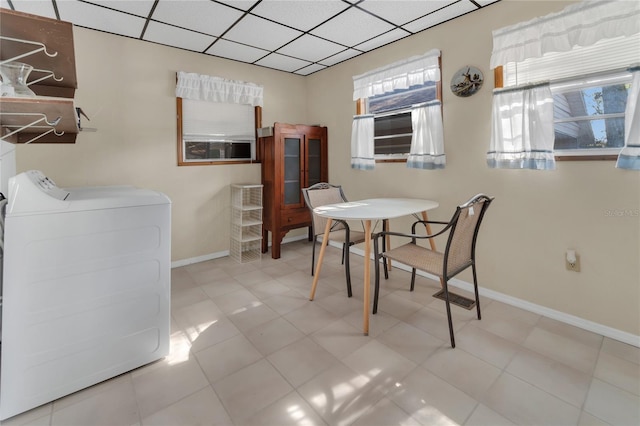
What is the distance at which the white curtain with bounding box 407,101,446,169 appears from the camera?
2910 mm

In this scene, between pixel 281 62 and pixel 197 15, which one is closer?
pixel 197 15

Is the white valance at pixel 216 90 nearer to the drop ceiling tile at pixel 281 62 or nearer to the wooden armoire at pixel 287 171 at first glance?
the drop ceiling tile at pixel 281 62

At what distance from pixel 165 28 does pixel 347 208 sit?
2446 mm

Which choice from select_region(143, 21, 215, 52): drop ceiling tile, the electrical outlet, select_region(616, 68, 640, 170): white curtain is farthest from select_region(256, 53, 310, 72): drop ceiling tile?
the electrical outlet

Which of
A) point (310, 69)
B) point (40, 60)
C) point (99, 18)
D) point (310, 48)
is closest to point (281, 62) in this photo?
point (310, 69)

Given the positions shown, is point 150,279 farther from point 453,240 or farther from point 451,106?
point 451,106

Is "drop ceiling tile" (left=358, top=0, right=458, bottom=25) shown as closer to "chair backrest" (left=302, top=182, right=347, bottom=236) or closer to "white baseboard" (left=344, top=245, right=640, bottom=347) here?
"chair backrest" (left=302, top=182, right=347, bottom=236)

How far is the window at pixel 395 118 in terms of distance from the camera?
320 centimetres

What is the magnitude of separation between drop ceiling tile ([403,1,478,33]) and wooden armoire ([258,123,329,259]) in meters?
1.69

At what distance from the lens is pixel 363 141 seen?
3.66m

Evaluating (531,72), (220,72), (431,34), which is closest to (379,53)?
(431,34)

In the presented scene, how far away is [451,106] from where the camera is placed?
285 centimetres

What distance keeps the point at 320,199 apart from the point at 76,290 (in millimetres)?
2126

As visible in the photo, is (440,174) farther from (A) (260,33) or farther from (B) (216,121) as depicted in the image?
(B) (216,121)
